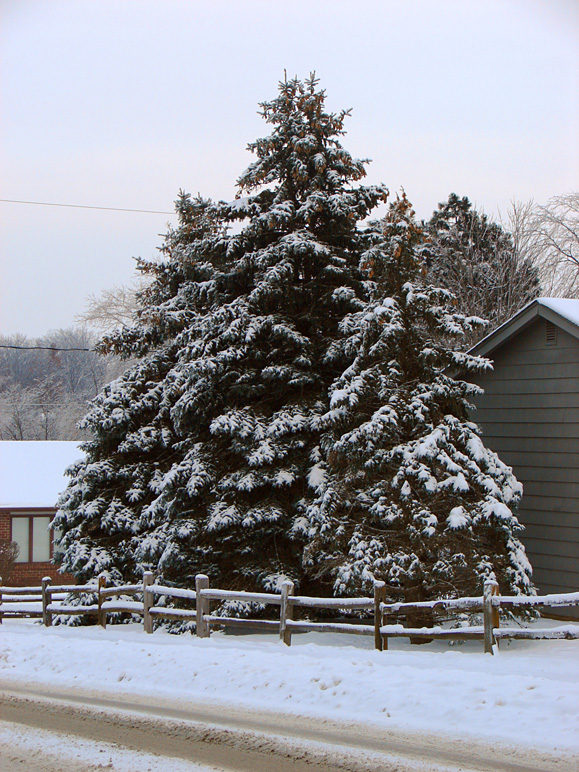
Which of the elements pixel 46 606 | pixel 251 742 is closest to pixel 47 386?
pixel 46 606

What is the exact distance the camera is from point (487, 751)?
6.68 m

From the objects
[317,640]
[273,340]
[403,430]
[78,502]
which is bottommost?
[317,640]

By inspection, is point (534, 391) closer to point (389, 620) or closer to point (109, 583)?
point (389, 620)

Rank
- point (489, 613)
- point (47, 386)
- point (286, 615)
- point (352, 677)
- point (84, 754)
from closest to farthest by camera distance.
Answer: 1. point (84, 754)
2. point (352, 677)
3. point (489, 613)
4. point (286, 615)
5. point (47, 386)

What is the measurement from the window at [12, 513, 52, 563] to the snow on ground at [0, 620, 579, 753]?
1571 centimetres

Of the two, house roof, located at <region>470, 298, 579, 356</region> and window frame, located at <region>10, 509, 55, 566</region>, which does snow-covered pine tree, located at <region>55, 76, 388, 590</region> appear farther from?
window frame, located at <region>10, 509, 55, 566</region>

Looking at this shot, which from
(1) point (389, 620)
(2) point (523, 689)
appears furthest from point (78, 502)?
(2) point (523, 689)

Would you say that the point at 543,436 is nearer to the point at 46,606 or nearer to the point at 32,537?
the point at 46,606

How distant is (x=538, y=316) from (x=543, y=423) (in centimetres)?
181

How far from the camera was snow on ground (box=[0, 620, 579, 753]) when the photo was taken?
7367 millimetres

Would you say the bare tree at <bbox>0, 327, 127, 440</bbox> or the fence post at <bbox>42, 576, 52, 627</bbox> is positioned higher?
the bare tree at <bbox>0, 327, 127, 440</bbox>

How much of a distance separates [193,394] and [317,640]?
4.93 meters

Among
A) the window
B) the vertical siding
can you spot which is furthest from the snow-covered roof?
the vertical siding

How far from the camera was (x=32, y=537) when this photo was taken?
28.0 m
